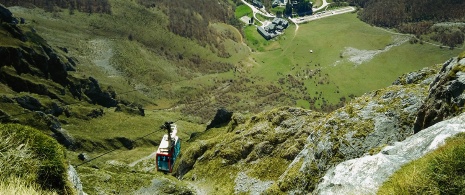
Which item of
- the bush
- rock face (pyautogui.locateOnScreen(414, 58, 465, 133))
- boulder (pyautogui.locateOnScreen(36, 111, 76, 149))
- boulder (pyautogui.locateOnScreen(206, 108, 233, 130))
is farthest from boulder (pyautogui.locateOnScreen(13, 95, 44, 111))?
rock face (pyautogui.locateOnScreen(414, 58, 465, 133))

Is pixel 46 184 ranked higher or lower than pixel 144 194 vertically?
higher

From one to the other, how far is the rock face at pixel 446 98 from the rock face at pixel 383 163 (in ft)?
12.7

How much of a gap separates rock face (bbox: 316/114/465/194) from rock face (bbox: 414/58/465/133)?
12.7ft

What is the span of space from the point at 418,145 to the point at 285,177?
773 inches

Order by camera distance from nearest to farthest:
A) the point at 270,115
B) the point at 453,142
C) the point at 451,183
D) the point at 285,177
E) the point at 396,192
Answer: the point at 451,183, the point at 396,192, the point at 453,142, the point at 285,177, the point at 270,115

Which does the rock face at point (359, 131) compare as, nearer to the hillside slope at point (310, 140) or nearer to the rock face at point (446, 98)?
the hillside slope at point (310, 140)

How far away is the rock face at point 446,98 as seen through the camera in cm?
2341

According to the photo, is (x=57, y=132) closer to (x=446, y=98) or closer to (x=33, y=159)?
(x=33, y=159)

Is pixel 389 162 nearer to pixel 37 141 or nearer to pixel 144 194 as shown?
pixel 37 141

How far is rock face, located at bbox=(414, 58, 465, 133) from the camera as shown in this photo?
23.4 m

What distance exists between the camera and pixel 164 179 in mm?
63844

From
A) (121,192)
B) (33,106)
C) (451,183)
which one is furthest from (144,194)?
(33,106)

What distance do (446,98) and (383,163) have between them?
403 inches

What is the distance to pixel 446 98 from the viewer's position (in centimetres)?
2453
